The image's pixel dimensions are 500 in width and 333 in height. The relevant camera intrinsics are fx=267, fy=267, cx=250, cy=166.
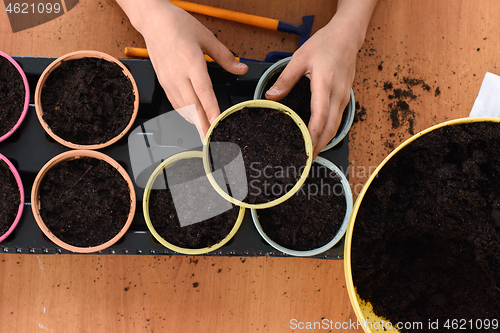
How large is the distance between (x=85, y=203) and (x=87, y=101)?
8.5 inches

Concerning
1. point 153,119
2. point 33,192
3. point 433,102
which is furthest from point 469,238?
point 33,192

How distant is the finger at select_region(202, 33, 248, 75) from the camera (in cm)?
51

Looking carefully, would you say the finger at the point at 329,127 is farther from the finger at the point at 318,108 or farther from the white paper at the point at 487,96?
the white paper at the point at 487,96

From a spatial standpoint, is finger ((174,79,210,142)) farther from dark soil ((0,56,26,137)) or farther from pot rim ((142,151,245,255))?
dark soil ((0,56,26,137))

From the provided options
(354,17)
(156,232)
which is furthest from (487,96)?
(156,232)

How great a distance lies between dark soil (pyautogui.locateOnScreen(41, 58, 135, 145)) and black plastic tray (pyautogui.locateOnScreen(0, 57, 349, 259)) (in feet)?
0.12

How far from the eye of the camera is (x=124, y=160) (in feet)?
1.99

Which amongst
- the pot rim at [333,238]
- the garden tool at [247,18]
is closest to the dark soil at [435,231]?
the pot rim at [333,238]

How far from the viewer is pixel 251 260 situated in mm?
687

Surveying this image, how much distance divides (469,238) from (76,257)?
2.78ft

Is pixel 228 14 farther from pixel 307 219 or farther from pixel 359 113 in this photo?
pixel 307 219

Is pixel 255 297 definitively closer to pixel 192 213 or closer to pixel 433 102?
pixel 192 213

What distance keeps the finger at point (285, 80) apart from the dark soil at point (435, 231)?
232 millimetres

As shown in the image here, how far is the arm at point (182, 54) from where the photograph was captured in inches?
18.3
